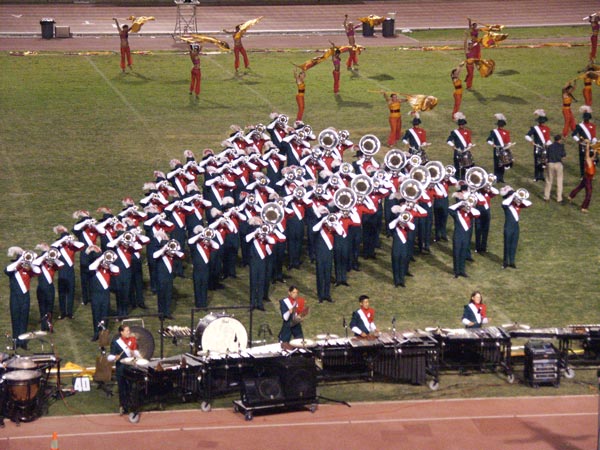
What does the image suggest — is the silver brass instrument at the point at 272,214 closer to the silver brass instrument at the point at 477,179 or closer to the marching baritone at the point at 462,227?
the marching baritone at the point at 462,227

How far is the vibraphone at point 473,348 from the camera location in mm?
22547

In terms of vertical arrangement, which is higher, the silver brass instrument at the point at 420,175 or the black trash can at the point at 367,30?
the black trash can at the point at 367,30

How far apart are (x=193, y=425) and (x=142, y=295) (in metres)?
5.63

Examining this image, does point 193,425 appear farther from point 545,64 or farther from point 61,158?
point 545,64

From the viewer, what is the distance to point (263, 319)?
2550 cm

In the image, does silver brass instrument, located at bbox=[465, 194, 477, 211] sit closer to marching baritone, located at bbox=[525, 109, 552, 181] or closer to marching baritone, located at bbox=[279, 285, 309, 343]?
marching baritone, located at bbox=[279, 285, 309, 343]

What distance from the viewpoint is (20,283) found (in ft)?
78.8

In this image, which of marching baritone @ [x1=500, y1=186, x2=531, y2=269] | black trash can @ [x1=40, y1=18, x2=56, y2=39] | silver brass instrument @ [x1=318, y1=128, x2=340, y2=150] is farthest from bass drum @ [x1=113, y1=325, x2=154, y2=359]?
black trash can @ [x1=40, y1=18, x2=56, y2=39]

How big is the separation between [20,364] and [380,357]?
5.41 metres

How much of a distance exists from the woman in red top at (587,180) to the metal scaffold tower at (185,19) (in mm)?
23039

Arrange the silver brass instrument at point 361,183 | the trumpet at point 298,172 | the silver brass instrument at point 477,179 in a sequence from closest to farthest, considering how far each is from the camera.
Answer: the silver brass instrument at point 361,183 < the silver brass instrument at point 477,179 < the trumpet at point 298,172

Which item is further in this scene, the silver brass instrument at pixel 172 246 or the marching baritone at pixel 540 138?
the marching baritone at pixel 540 138

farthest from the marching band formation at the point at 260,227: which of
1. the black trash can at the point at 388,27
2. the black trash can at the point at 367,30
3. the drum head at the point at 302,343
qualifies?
the black trash can at the point at 388,27

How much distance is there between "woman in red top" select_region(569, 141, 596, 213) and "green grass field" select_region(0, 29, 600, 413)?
243 millimetres
